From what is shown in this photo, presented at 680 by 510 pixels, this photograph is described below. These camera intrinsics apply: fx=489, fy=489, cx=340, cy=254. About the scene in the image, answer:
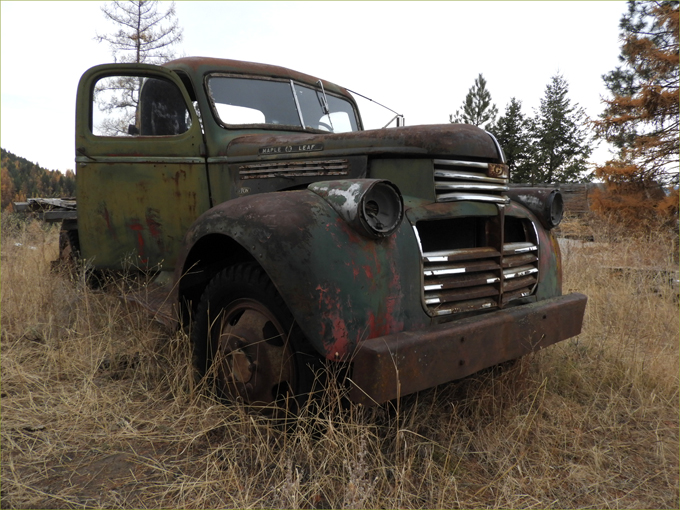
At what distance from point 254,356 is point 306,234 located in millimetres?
668

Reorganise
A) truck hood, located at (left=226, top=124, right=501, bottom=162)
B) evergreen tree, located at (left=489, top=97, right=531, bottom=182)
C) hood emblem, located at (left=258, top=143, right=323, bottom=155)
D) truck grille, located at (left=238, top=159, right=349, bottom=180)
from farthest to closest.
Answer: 1. evergreen tree, located at (left=489, top=97, right=531, bottom=182)
2. hood emblem, located at (left=258, top=143, right=323, bottom=155)
3. truck grille, located at (left=238, top=159, right=349, bottom=180)
4. truck hood, located at (left=226, top=124, right=501, bottom=162)

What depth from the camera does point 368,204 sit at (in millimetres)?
2152

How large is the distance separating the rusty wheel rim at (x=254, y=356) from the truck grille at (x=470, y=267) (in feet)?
2.25

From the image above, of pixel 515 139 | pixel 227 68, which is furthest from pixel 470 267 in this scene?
pixel 515 139

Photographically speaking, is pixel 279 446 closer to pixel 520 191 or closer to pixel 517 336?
pixel 517 336

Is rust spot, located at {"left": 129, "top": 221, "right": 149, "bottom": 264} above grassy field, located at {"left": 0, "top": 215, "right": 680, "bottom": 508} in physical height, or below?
above

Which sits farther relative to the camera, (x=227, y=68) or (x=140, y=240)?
(x=140, y=240)

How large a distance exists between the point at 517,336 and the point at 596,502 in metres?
0.75

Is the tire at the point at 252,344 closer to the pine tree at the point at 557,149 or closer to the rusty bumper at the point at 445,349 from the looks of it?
the rusty bumper at the point at 445,349

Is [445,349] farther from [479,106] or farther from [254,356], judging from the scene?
[479,106]

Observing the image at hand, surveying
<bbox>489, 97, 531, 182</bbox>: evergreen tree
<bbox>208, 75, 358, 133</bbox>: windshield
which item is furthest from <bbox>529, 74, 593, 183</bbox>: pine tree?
<bbox>208, 75, 358, 133</bbox>: windshield

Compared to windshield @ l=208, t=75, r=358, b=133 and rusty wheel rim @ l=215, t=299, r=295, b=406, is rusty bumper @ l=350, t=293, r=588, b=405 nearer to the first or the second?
rusty wheel rim @ l=215, t=299, r=295, b=406

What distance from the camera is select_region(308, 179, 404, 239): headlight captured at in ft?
6.66

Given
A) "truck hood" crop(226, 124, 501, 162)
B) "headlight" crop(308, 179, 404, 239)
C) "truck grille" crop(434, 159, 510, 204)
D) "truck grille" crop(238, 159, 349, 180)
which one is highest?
"truck hood" crop(226, 124, 501, 162)
